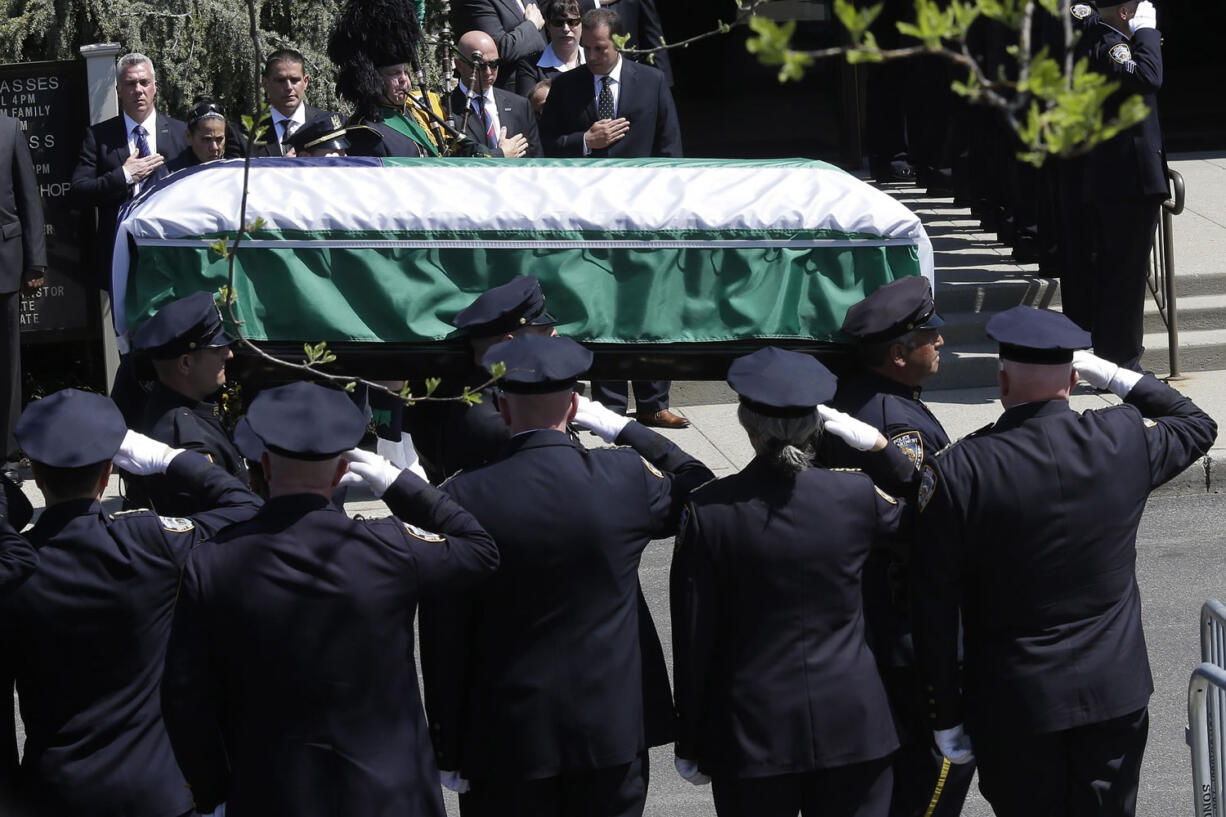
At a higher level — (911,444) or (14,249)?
(911,444)

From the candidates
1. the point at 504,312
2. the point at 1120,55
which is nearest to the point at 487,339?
the point at 504,312

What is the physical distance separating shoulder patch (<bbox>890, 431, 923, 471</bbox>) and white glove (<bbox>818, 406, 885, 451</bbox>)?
184 mm

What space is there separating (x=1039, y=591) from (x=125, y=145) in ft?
19.6

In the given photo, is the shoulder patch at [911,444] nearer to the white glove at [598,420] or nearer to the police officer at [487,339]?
the white glove at [598,420]

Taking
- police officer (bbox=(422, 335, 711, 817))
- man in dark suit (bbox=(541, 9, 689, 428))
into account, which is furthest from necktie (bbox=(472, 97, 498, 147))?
police officer (bbox=(422, 335, 711, 817))

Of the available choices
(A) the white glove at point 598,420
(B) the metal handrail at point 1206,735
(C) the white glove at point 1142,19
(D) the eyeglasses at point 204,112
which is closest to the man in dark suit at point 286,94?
(D) the eyeglasses at point 204,112

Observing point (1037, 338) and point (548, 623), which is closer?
point (548, 623)

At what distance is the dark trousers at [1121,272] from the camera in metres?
8.63

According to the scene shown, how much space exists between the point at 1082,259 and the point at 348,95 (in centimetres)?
377

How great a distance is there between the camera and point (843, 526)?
3.96 metres

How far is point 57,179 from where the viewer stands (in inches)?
349

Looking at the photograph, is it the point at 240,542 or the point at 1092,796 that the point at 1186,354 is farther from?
the point at 240,542

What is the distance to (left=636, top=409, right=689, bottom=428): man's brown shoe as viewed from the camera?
28.9 ft

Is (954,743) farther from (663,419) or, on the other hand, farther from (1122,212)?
(1122,212)
